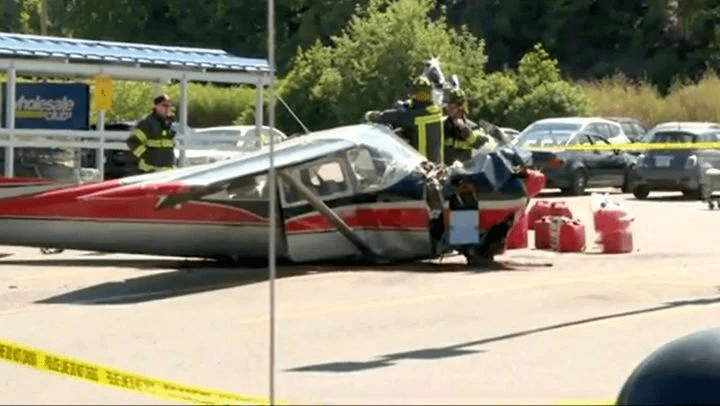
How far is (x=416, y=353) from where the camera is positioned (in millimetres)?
13211

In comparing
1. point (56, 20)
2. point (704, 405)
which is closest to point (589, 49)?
point (56, 20)

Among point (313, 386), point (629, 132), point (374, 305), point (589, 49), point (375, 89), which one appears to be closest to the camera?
point (313, 386)

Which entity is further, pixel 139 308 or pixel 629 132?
pixel 629 132

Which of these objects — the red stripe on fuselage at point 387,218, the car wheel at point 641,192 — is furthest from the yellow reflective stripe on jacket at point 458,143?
the car wheel at point 641,192

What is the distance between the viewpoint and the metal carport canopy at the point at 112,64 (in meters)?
26.2

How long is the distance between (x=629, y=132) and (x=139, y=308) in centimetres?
2712

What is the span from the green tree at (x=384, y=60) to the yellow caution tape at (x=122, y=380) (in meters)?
36.9

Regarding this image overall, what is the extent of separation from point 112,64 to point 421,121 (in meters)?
8.81

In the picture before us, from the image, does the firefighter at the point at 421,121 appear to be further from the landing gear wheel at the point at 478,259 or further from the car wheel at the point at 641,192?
the car wheel at the point at 641,192

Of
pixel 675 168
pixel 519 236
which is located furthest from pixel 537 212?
pixel 675 168

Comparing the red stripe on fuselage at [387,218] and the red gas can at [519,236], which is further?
the red gas can at [519,236]

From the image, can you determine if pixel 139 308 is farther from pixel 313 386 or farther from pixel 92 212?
pixel 313 386

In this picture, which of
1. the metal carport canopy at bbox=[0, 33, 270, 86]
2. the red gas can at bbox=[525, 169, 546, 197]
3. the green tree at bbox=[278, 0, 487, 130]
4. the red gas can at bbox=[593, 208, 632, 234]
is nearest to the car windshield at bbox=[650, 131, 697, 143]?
the metal carport canopy at bbox=[0, 33, 270, 86]

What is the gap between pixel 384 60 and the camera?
1991 inches
